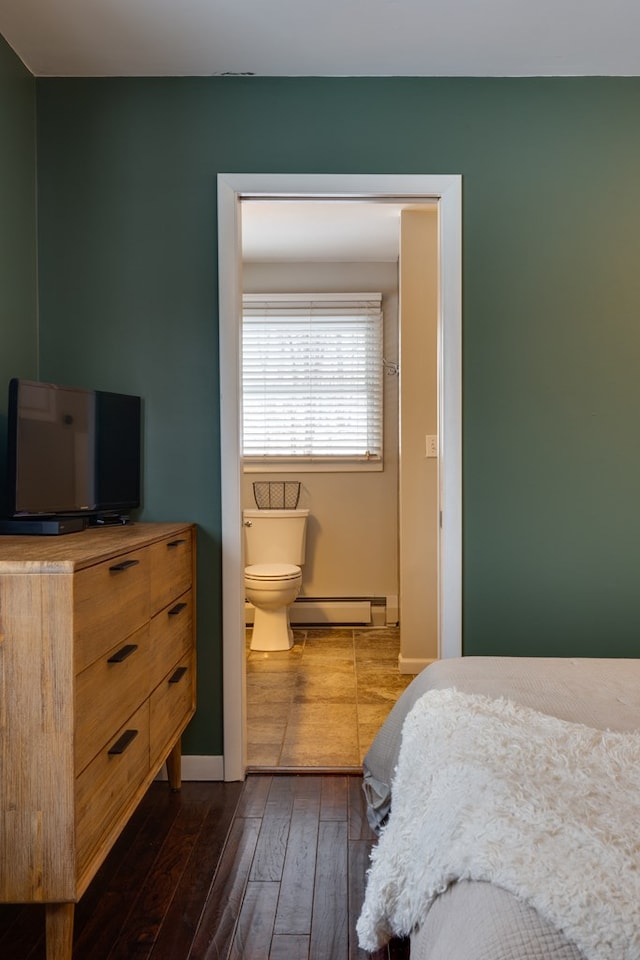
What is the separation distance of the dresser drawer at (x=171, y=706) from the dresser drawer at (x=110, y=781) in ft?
0.28

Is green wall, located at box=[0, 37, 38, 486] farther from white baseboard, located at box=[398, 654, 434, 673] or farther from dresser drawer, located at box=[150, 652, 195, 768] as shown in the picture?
white baseboard, located at box=[398, 654, 434, 673]

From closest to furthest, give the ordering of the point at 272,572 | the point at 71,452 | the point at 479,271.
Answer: the point at 71,452 → the point at 479,271 → the point at 272,572

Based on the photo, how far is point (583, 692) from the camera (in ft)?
5.82

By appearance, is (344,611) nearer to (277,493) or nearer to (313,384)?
(277,493)

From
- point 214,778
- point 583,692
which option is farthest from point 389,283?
point 583,692

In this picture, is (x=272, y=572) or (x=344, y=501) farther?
(x=344, y=501)

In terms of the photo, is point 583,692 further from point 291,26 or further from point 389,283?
point 389,283

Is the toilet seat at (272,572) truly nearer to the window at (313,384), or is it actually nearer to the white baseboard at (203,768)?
the window at (313,384)

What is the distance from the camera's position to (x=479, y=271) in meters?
2.81

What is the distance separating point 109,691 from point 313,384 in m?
3.73

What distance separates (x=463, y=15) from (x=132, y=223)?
1333 millimetres

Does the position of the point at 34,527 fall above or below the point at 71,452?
below

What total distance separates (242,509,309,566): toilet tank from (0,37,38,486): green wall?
240 centimetres

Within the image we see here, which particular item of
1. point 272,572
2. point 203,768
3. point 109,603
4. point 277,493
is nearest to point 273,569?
point 272,572
